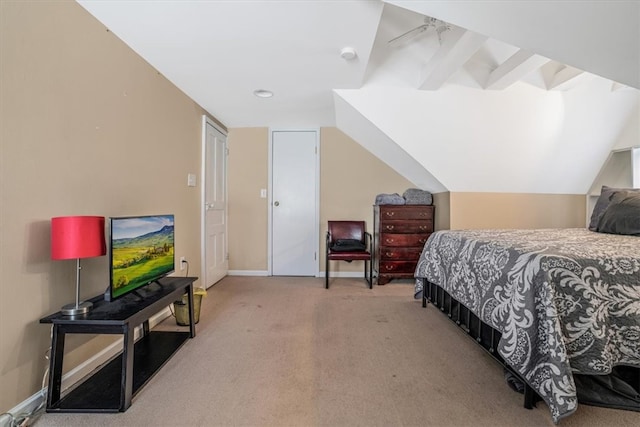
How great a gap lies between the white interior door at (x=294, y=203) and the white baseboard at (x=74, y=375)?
79.5 inches

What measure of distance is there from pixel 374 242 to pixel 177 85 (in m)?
2.85

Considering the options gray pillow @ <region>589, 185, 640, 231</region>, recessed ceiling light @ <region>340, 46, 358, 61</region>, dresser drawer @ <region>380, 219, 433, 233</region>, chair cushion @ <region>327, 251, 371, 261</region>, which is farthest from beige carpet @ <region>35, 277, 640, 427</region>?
recessed ceiling light @ <region>340, 46, 358, 61</region>

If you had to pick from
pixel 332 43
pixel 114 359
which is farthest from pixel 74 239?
pixel 332 43

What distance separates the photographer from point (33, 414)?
1348 millimetres

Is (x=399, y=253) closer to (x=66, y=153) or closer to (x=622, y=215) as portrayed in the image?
(x=622, y=215)

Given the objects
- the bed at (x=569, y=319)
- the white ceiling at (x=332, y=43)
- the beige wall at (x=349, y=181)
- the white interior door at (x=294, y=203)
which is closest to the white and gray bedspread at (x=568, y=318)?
the bed at (x=569, y=319)

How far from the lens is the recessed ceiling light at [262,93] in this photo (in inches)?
113

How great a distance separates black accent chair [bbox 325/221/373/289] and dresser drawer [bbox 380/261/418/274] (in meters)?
0.19

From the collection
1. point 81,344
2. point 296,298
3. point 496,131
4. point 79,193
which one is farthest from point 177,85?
point 496,131

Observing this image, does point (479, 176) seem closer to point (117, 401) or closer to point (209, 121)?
point (209, 121)

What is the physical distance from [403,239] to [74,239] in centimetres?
313

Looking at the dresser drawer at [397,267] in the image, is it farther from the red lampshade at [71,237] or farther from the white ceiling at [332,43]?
the red lampshade at [71,237]

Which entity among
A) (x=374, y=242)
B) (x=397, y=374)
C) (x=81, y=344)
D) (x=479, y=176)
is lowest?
(x=397, y=374)

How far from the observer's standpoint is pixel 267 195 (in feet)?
13.5
